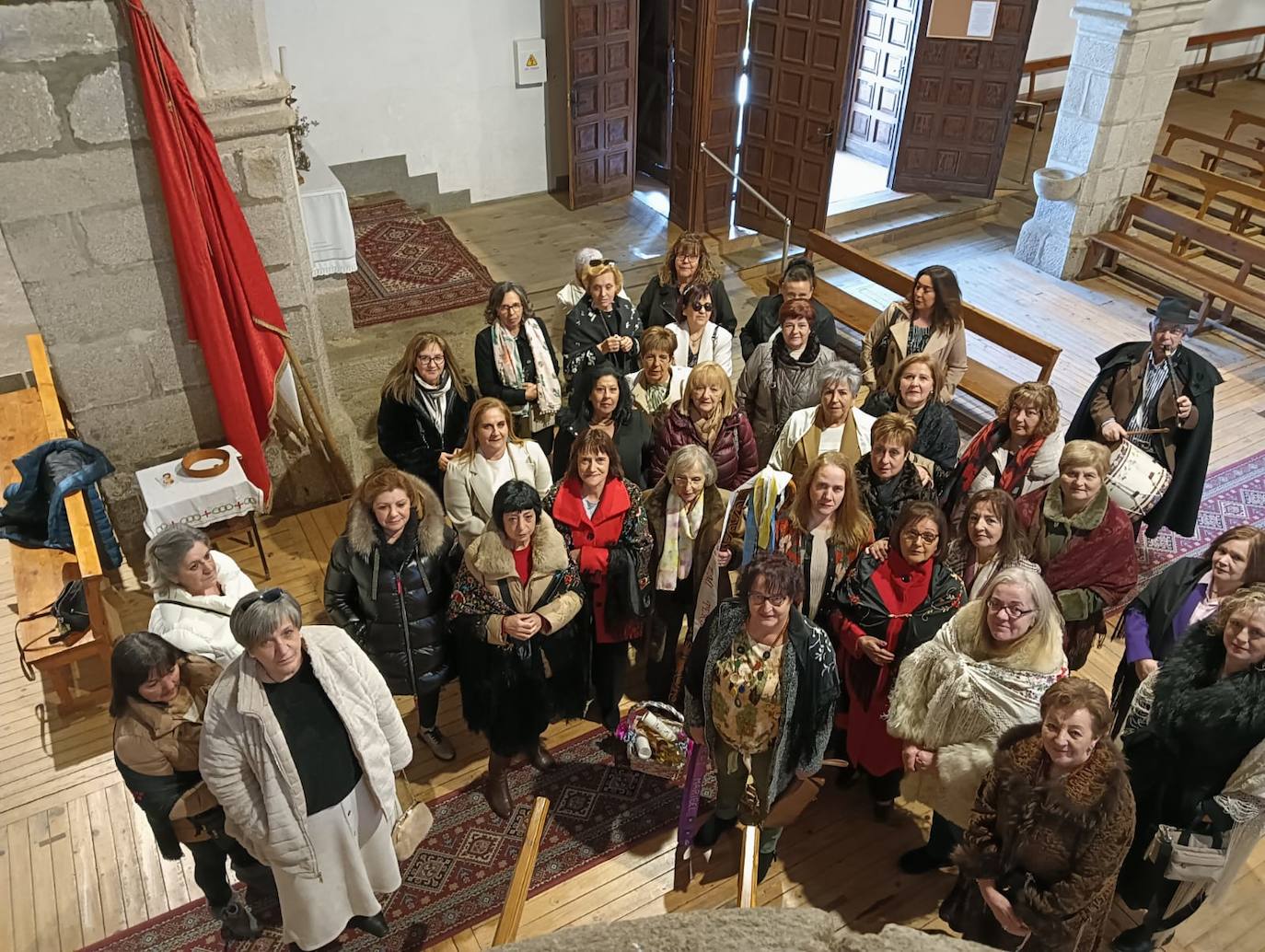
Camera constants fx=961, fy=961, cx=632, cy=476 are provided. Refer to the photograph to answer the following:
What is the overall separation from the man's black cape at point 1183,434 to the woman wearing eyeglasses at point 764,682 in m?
2.63

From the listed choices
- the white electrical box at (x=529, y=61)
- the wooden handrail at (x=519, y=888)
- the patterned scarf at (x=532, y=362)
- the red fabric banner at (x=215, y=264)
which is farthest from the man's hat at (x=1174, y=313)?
the white electrical box at (x=529, y=61)

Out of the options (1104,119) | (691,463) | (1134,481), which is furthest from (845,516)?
(1104,119)

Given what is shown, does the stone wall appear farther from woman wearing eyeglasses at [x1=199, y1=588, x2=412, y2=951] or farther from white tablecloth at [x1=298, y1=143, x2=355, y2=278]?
woman wearing eyeglasses at [x1=199, y1=588, x2=412, y2=951]

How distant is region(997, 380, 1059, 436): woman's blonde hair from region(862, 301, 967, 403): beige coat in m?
0.67

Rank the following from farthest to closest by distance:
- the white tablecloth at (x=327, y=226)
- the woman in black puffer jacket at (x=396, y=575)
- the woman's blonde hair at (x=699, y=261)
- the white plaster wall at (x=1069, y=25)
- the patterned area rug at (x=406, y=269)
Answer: the white plaster wall at (x=1069, y=25) → the patterned area rug at (x=406, y=269) → the white tablecloth at (x=327, y=226) → the woman's blonde hair at (x=699, y=261) → the woman in black puffer jacket at (x=396, y=575)

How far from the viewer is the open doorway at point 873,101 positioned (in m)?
9.80

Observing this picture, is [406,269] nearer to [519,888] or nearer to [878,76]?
[878,76]

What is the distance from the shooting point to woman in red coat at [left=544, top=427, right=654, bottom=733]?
12.2 ft

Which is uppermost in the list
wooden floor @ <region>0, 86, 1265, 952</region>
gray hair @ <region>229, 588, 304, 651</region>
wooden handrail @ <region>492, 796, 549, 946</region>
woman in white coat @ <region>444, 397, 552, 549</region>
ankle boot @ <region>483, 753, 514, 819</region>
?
gray hair @ <region>229, 588, 304, 651</region>

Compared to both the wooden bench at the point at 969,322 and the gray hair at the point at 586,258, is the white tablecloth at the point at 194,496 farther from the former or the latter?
the wooden bench at the point at 969,322

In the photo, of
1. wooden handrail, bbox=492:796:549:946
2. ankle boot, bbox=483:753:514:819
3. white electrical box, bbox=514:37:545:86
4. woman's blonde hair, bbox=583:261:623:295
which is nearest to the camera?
wooden handrail, bbox=492:796:549:946

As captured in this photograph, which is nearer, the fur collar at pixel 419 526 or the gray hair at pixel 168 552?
the gray hair at pixel 168 552

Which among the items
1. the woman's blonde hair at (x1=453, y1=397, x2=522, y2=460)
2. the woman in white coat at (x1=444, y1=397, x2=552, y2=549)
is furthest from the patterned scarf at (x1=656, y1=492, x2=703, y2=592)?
the woman's blonde hair at (x1=453, y1=397, x2=522, y2=460)

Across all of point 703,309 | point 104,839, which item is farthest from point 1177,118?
point 104,839
